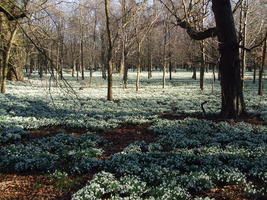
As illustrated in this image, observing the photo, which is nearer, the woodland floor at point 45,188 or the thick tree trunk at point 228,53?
the woodland floor at point 45,188

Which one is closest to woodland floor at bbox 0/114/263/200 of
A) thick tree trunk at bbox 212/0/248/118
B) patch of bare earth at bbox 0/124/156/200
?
patch of bare earth at bbox 0/124/156/200

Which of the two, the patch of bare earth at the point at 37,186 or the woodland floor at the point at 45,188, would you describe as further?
the patch of bare earth at the point at 37,186

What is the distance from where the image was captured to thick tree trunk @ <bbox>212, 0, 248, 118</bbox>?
1201cm

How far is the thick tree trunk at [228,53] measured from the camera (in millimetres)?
12008

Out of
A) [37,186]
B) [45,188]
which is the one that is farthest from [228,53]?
[37,186]

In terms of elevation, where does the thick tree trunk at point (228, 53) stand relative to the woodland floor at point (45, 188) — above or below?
above

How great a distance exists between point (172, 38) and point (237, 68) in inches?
1156

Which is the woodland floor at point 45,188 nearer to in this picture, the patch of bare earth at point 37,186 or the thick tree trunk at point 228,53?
the patch of bare earth at point 37,186

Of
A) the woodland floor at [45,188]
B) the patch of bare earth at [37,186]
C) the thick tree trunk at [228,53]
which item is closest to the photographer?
the woodland floor at [45,188]

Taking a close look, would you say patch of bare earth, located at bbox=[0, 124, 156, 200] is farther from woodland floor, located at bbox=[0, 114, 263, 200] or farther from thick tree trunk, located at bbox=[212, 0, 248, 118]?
thick tree trunk, located at bbox=[212, 0, 248, 118]

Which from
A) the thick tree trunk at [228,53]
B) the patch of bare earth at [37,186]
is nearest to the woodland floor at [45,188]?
the patch of bare earth at [37,186]

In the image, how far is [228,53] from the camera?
39.8 ft

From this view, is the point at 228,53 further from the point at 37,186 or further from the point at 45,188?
the point at 37,186

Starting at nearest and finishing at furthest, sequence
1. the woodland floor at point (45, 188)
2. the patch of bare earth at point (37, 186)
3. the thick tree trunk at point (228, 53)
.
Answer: the woodland floor at point (45, 188) < the patch of bare earth at point (37, 186) < the thick tree trunk at point (228, 53)
